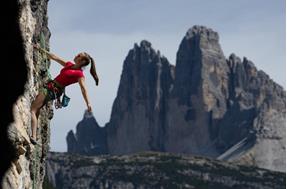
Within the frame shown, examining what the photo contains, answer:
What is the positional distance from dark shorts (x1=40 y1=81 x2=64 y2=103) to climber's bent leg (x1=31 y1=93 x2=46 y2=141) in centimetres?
25

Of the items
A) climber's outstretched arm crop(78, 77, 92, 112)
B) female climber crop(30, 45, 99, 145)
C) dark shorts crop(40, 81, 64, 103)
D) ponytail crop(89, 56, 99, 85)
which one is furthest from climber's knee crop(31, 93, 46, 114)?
ponytail crop(89, 56, 99, 85)

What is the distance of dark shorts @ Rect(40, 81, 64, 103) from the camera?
15438 mm

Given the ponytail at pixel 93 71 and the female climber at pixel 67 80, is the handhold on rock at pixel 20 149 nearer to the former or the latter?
the female climber at pixel 67 80

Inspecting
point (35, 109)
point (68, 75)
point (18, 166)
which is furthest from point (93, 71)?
point (18, 166)

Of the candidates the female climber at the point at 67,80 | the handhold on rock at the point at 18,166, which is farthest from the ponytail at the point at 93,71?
the handhold on rock at the point at 18,166

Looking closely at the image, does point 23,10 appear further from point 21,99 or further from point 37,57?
point 37,57

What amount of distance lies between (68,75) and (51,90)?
1.30 ft

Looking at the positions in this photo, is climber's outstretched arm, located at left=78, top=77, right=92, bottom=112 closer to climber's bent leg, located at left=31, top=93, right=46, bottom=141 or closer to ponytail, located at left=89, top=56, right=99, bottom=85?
ponytail, located at left=89, top=56, right=99, bottom=85

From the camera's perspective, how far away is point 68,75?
51.4 ft

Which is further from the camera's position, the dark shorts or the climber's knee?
the dark shorts

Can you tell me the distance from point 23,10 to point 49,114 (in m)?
7.27

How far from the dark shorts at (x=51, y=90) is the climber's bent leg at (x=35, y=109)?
0.25 meters

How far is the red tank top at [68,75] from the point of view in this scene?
15.5 meters

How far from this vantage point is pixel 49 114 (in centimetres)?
1969
